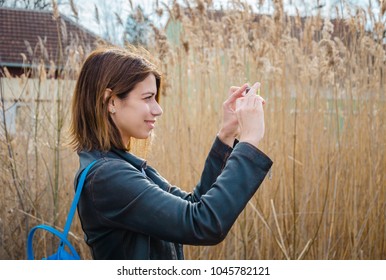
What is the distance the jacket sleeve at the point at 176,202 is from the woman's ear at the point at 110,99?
165 mm

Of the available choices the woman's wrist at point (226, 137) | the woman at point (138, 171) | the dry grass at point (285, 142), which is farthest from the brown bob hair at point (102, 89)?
the dry grass at point (285, 142)

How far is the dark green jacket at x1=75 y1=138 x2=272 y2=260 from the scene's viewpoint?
123 cm

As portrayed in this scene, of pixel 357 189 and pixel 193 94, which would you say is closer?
pixel 357 189

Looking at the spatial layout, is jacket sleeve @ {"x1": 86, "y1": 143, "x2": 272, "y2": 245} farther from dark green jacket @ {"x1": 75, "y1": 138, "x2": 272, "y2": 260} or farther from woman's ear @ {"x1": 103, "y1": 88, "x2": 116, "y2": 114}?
woman's ear @ {"x1": 103, "y1": 88, "x2": 116, "y2": 114}

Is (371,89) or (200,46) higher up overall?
(200,46)

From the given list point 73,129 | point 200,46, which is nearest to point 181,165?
point 200,46

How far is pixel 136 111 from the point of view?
1434mm

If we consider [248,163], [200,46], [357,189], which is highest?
[200,46]

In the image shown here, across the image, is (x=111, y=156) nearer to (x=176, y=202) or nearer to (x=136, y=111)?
(x=136, y=111)

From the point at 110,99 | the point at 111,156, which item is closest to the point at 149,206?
the point at 111,156

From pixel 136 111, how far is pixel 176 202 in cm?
27

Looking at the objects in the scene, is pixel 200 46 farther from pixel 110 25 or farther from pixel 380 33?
pixel 380 33

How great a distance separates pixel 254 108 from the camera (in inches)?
51.5

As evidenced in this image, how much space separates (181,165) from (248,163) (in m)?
1.92
